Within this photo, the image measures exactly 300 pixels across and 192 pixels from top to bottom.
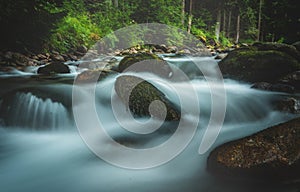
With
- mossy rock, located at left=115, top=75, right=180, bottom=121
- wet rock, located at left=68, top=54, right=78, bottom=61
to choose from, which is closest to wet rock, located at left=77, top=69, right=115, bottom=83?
mossy rock, located at left=115, top=75, right=180, bottom=121

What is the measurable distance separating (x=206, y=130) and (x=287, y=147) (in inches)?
65.4

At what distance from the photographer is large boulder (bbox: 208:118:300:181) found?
2.85 meters

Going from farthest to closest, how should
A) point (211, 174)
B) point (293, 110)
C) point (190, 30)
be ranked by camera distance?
point (190, 30), point (293, 110), point (211, 174)

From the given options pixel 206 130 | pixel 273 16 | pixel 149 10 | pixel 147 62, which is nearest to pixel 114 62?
pixel 147 62

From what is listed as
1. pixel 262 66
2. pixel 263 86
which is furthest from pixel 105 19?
pixel 263 86

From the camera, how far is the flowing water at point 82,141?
10.0ft

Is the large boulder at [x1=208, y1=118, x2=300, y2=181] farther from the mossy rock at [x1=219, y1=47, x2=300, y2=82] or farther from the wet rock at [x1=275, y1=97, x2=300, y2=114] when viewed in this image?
the mossy rock at [x1=219, y1=47, x2=300, y2=82]

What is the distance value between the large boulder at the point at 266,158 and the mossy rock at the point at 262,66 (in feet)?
13.6

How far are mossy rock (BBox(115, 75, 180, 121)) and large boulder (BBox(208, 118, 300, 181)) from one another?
1.50 meters

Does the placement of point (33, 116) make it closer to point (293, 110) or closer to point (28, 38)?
point (293, 110)

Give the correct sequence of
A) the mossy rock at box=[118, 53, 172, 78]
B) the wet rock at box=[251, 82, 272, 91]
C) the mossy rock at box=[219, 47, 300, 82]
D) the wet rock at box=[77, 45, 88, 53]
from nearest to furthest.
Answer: the wet rock at box=[251, 82, 272, 91] < the mossy rock at box=[219, 47, 300, 82] < the mossy rock at box=[118, 53, 172, 78] < the wet rock at box=[77, 45, 88, 53]

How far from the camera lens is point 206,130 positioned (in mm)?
4469

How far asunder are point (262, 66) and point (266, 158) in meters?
4.52

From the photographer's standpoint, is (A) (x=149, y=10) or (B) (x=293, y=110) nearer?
(B) (x=293, y=110)
